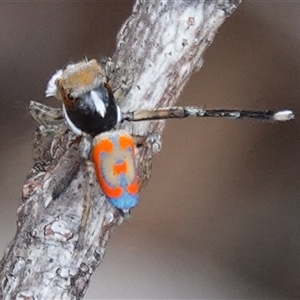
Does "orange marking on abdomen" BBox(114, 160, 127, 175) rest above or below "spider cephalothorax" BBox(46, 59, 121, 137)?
below

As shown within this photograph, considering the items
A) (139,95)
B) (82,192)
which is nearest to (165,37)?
(139,95)

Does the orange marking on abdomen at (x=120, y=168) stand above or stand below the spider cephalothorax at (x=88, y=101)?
below

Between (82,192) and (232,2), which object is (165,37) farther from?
(82,192)

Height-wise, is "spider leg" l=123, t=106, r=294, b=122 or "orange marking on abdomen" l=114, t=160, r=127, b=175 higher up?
"spider leg" l=123, t=106, r=294, b=122

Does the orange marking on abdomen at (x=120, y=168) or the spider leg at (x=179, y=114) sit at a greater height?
the spider leg at (x=179, y=114)
